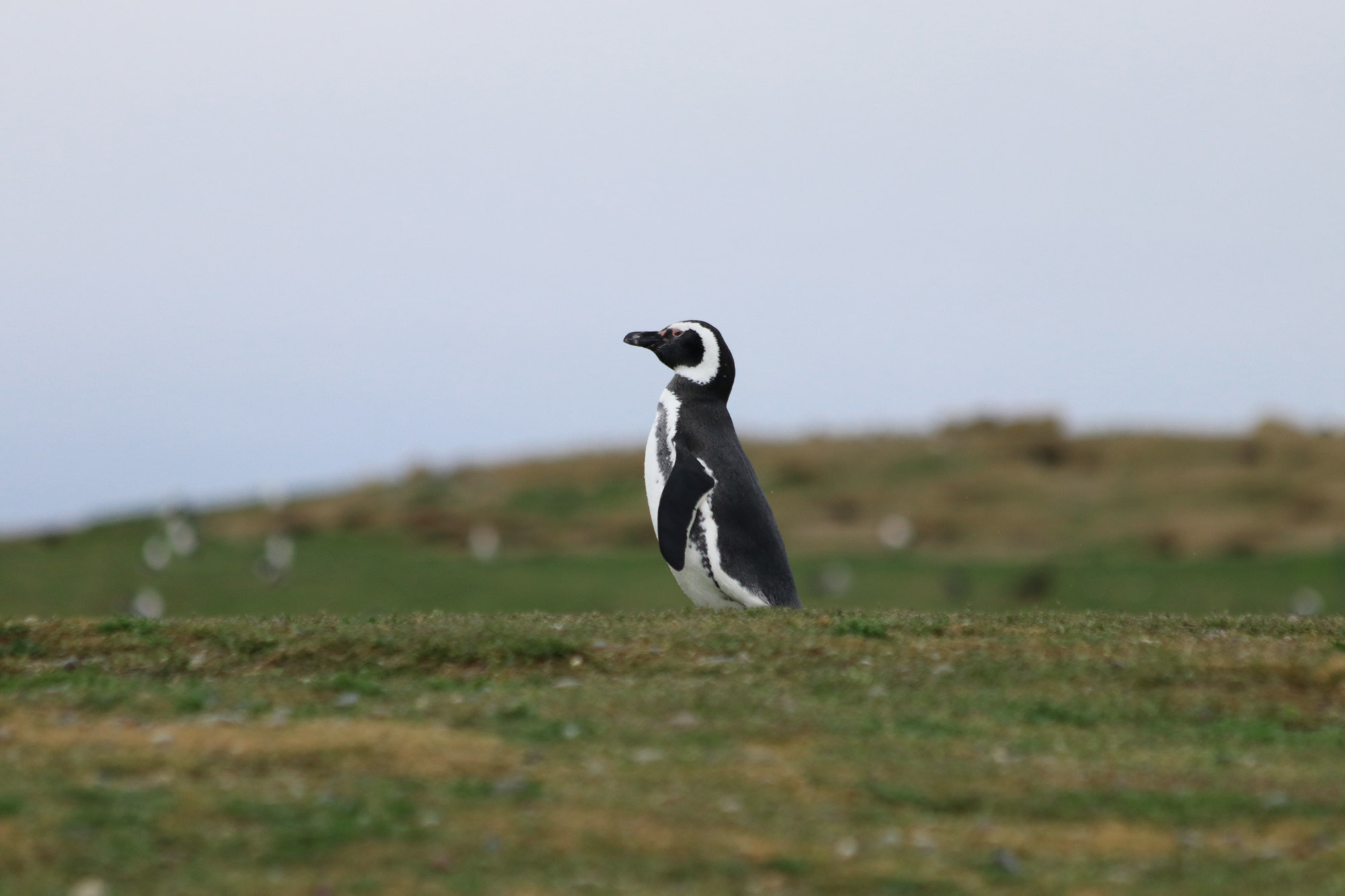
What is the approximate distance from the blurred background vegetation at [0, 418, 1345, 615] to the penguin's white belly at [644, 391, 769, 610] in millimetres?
19271

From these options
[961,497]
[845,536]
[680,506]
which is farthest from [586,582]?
[680,506]

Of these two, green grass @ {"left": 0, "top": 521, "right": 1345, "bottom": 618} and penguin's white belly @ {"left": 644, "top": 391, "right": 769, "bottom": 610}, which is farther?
green grass @ {"left": 0, "top": 521, "right": 1345, "bottom": 618}

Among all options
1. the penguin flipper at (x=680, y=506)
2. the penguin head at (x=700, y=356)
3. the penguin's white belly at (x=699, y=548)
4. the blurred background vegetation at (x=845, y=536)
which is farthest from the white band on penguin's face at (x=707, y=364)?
the blurred background vegetation at (x=845, y=536)

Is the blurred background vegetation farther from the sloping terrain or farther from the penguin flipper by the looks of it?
the penguin flipper

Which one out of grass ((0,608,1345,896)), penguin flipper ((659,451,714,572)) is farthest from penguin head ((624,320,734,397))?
grass ((0,608,1345,896))

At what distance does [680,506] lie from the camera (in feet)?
57.7

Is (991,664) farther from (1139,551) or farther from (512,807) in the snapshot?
(1139,551)

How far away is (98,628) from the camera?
1600 cm

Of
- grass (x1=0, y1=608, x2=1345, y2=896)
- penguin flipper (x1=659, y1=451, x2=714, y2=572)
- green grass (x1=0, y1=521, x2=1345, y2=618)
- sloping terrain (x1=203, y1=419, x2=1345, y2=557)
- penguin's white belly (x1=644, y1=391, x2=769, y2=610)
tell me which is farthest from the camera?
sloping terrain (x1=203, y1=419, x2=1345, y2=557)

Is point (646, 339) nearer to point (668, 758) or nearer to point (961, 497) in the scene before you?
point (668, 758)

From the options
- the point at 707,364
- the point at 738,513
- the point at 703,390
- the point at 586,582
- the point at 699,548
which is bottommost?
the point at 586,582

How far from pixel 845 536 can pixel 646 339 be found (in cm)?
3063

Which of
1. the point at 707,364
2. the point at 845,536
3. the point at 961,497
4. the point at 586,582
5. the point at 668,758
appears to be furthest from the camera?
the point at 961,497

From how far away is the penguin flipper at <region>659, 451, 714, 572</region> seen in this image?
57.6ft
